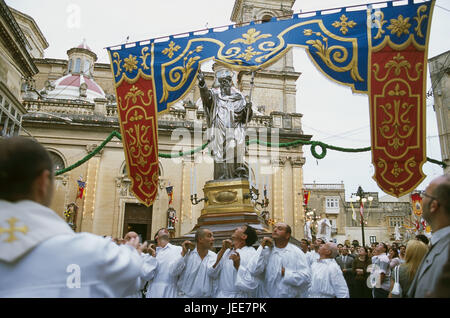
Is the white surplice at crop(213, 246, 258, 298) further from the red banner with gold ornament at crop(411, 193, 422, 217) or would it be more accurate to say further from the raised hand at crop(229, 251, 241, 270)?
the red banner with gold ornament at crop(411, 193, 422, 217)

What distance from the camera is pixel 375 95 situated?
6480mm

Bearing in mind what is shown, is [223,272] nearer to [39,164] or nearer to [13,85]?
[39,164]

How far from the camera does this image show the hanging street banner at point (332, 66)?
249 inches

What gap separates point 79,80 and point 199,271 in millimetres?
24640

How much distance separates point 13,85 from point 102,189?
8631mm

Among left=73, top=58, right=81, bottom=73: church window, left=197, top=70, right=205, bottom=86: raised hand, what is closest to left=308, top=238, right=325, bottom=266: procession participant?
left=197, top=70, right=205, bottom=86: raised hand

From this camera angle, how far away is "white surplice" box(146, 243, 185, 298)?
499cm

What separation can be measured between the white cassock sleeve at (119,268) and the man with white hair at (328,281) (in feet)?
12.1

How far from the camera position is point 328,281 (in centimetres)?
498

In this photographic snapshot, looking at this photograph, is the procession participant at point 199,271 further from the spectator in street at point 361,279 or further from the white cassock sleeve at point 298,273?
the spectator in street at point 361,279

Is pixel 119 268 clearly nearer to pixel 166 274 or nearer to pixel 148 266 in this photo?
pixel 148 266

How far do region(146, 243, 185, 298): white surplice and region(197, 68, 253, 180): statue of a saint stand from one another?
272 cm

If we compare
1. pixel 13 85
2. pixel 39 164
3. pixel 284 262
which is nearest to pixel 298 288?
pixel 284 262
